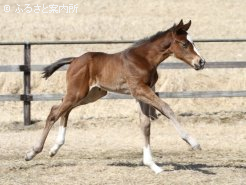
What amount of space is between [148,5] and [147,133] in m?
16.3

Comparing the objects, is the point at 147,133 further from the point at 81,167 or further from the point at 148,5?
the point at 148,5

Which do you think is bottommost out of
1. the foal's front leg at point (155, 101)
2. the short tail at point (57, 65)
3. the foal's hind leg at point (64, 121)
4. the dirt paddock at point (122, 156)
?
the dirt paddock at point (122, 156)

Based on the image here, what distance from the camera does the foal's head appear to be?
649 cm

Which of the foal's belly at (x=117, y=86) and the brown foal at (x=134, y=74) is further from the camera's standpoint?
the foal's belly at (x=117, y=86)

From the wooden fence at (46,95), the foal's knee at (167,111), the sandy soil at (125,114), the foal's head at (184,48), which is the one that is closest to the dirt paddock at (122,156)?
the sandy soil at (125,114)

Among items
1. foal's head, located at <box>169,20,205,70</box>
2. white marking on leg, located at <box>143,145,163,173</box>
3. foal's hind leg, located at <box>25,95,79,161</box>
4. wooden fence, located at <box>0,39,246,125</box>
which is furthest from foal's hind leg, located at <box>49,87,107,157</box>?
wooden fence, located at <box>0,39,246,125</box>

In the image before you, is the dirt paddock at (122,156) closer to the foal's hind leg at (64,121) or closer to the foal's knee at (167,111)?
the foal's hind leg at (64,121)

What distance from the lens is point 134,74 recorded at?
6.73 m

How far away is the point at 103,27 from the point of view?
19375 mm

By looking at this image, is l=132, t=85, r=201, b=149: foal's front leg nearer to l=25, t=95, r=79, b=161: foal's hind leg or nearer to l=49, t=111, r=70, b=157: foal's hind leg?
l=25, t=95, r=79, b=161: foal's hind leg

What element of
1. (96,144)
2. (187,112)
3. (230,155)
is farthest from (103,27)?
(230,155)

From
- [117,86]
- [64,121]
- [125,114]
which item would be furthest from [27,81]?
[117,86]

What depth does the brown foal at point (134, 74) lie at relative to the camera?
6.59 metres

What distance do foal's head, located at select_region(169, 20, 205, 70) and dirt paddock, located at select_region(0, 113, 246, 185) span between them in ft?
4.02
